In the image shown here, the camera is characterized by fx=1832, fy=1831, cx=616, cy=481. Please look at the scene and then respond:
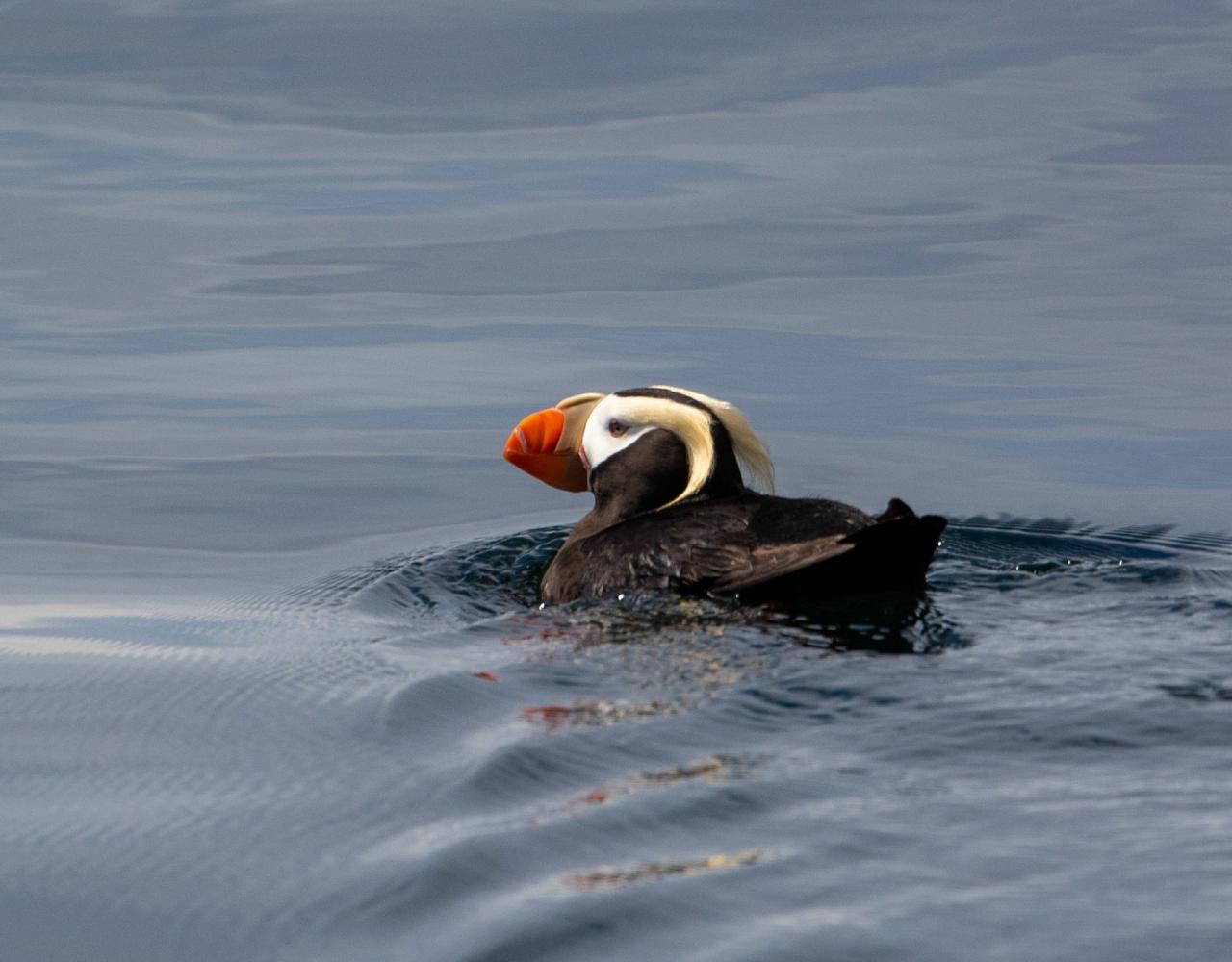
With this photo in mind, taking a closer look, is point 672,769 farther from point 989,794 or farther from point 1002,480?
point 1002,480

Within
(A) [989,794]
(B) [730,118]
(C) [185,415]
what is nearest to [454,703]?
(A) [989,794]

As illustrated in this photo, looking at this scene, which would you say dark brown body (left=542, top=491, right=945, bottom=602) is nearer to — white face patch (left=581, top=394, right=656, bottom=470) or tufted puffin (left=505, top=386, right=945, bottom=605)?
tufted puffin (left=505, top=386, right=945, bottom=605)

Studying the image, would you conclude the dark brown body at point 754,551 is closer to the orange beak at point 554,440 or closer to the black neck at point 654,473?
the black neck at point 654,473

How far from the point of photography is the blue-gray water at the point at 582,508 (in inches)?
125

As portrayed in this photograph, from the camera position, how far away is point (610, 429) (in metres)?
6.08

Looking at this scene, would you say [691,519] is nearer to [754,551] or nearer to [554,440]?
[754,551]

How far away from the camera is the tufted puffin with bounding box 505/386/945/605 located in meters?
4.96

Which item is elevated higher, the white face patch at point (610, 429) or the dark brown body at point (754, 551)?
the white face patch at point (610, 429)

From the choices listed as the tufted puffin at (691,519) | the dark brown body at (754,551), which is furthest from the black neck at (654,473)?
the dark brown body at (754,551)

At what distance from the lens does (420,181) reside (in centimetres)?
1269

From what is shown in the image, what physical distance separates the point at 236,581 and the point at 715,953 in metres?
3.93

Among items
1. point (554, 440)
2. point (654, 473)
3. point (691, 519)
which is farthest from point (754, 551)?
point (554, 440)

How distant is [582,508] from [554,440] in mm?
1231

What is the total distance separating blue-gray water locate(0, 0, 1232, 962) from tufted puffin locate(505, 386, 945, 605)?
12 centimetres
